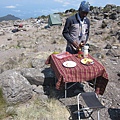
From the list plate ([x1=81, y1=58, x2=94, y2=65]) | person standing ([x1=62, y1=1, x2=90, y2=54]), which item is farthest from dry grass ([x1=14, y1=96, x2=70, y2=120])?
person standing ([x1=62, y1=1, x2=90, y2=54])

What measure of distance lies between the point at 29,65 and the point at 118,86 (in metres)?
3.06

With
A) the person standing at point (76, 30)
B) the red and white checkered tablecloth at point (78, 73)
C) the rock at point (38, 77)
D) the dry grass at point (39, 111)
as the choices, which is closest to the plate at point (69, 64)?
the red and white checkered tablecloth at point (78, 73)

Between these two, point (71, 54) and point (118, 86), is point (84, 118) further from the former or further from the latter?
point (118, 86)

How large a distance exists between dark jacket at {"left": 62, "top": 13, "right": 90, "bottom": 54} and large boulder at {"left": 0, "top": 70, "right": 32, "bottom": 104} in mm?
1460

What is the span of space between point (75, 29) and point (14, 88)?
6.28 feet

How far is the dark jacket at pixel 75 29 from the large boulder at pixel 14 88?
146cm

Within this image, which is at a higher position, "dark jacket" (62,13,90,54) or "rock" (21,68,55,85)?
"dark jacket" (62,13,90,54)

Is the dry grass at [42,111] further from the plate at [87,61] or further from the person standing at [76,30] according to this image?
the person standing at [76,30]

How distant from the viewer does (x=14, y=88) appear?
4.38 m

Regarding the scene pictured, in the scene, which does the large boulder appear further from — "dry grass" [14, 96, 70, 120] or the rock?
the rock

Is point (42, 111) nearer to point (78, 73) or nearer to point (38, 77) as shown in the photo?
point (78, 73)

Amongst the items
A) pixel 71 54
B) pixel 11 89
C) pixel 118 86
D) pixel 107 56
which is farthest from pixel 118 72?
pixel 11 89

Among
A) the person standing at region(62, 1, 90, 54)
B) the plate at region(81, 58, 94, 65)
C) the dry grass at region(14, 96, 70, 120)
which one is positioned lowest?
the dry grass at region(14, 96, 70, 120)

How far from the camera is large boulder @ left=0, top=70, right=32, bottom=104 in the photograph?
4.35 metres
